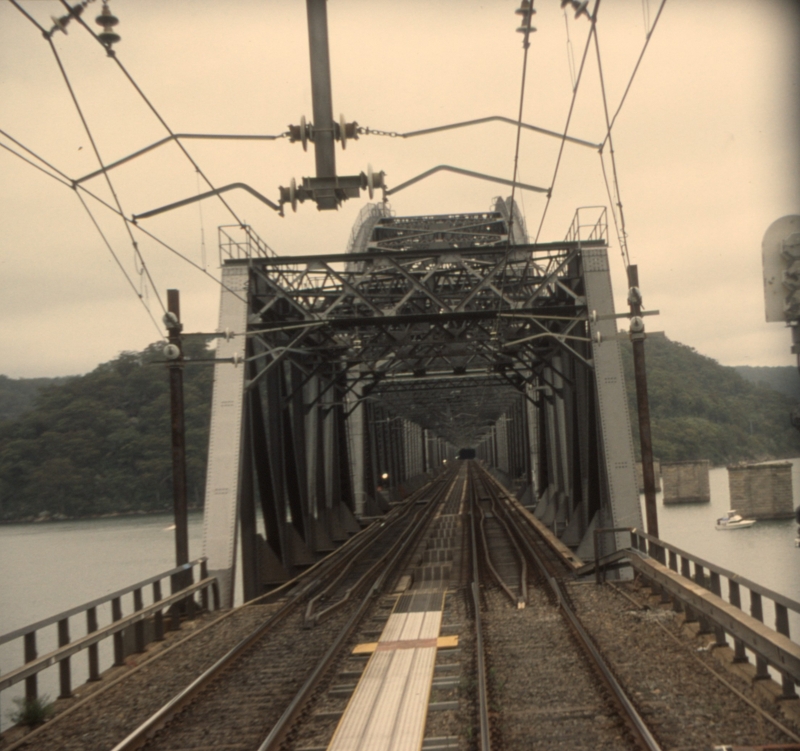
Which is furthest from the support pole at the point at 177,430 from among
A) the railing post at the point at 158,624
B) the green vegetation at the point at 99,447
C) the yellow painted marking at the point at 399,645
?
the green vegetation at the point at 99,447

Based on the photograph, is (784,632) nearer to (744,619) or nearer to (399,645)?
(744,619)

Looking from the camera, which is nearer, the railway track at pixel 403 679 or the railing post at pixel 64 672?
the railway track at pixel 403 679

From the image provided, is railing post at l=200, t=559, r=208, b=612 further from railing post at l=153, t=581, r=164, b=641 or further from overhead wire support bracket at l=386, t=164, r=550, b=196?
overhead wire support bracket at l=386, t=164, r=550, b=196

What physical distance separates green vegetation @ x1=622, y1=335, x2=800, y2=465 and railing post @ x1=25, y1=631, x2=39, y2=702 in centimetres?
6206

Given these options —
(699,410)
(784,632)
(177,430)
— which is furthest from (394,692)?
→ (699,410)

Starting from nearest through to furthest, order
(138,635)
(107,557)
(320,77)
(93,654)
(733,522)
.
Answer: (320,77) < (93,654) < (138,635) < (107,557) < (733,522)

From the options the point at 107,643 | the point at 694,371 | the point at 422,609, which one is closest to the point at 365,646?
the point at 422,609

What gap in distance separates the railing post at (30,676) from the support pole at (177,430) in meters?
5.34

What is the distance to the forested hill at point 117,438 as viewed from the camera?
5803 centimetres

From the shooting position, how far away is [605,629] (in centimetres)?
1129

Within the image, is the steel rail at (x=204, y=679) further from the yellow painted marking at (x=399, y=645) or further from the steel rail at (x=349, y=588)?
the yellow painted marking at (x=399, y=645)

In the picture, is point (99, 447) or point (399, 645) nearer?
point (399, 645)

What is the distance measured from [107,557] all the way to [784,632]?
40.8 meters

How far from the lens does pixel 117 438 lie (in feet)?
199
